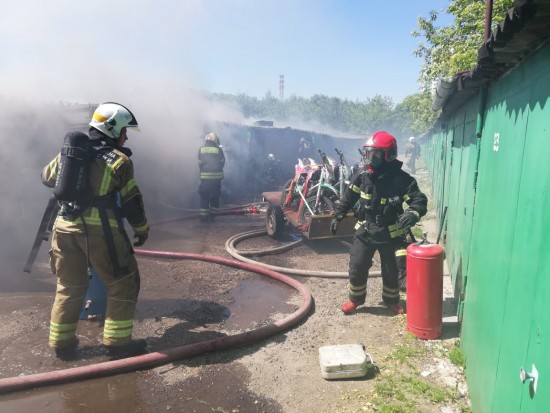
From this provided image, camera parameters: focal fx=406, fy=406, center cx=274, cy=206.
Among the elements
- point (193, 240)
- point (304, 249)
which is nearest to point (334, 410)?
point (304, 249)

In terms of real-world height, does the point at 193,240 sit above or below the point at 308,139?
below

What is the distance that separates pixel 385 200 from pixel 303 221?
124 inches

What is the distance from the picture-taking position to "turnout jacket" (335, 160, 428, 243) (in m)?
4.33

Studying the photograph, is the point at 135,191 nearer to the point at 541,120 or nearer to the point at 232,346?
the point at 232,346

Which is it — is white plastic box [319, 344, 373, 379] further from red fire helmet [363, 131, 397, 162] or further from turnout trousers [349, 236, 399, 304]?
red fire helmet [363, 131, 397, 162]

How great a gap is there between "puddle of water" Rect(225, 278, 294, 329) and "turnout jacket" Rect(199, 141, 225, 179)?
413 centimetres

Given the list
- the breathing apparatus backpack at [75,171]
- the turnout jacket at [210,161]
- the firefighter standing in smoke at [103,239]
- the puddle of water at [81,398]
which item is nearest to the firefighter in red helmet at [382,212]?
the firefighter standing in smoke at [103,239]

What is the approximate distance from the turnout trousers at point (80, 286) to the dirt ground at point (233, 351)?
311mm

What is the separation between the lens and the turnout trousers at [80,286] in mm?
3539

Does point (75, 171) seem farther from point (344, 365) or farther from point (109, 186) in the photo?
point (344, 365)

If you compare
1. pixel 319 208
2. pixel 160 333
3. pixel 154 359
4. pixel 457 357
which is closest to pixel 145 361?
pixel 154 359

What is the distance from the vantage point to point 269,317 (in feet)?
15.3

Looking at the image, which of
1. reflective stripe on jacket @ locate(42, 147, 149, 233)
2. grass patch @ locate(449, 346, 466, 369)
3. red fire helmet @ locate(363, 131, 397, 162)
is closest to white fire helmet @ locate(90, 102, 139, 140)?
reflective stripe on jacket @ locate(42, 147, 149, 233)

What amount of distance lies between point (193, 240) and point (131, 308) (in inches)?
179
